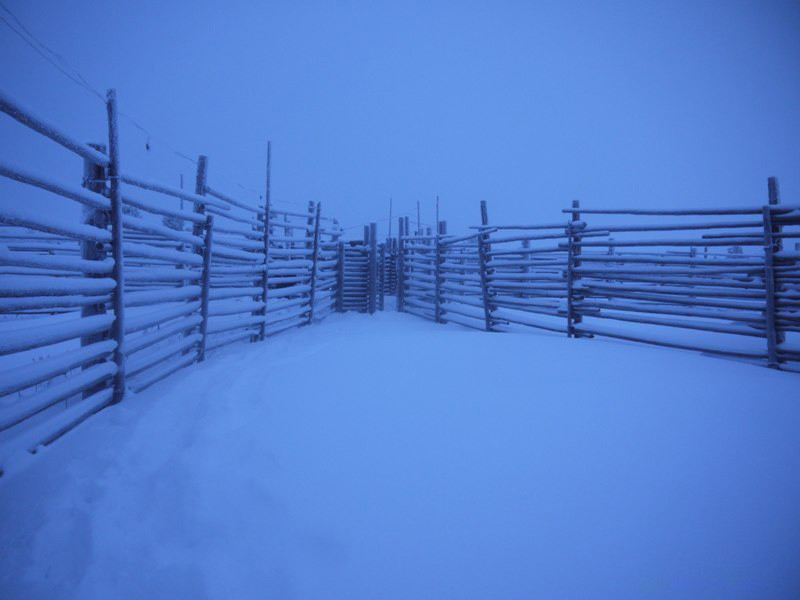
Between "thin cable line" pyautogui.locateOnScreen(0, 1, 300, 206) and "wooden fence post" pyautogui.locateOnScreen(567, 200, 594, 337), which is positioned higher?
"thin cable line" pyautogui.locateOnScreen(0, 1, 300, 206)

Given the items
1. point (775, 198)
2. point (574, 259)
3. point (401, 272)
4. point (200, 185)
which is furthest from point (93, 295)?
point (401, 272)

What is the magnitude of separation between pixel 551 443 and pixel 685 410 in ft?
3.21

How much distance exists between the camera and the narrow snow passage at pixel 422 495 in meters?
1.17

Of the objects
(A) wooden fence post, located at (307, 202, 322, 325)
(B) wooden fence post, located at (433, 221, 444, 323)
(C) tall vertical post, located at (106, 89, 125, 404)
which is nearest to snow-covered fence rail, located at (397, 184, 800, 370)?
(B) wooden fence post, located at (433, 221, 444, 323)

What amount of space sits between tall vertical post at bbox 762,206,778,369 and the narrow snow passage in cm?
120

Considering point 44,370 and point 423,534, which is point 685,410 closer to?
point 423,534

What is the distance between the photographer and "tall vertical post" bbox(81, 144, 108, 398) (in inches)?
94.0

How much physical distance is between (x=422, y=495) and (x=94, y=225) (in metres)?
2.60

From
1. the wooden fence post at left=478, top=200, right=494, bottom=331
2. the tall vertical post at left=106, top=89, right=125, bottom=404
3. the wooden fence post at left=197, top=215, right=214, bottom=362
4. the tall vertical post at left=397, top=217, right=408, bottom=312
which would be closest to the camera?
the tall vertical post at left=106, top=89, right=125, bottom=404

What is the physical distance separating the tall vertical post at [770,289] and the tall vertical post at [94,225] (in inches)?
219

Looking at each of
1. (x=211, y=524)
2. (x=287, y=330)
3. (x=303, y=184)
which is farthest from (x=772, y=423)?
(x=303, y=184)

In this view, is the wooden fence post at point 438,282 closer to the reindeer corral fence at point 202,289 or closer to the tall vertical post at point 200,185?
the reindeer corral fence at point 202,289

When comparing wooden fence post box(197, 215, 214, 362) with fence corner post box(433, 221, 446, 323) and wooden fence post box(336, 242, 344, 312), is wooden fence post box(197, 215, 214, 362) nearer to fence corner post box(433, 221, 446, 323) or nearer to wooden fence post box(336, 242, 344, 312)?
fence corner post box(433, 221, 446, 323)

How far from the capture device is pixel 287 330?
6.53 m
